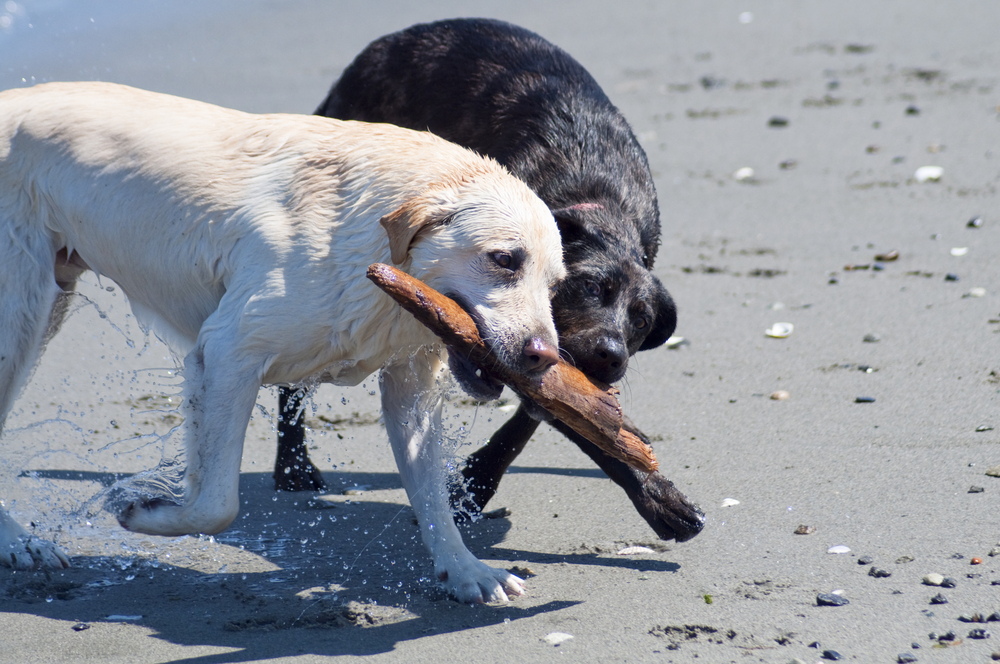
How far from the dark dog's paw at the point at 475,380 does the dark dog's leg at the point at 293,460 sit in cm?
149

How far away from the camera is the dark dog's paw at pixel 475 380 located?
11.4 ft

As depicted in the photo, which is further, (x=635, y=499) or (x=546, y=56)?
(x=546, y=56)

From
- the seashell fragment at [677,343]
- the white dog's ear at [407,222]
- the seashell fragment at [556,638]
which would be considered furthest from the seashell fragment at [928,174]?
the seashell fragment at [556,638]

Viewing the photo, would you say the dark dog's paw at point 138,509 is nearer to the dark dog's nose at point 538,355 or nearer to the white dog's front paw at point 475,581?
the white dog's front paw at point 475,581

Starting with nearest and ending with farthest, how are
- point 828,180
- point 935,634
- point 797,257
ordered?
point 935,634 < point 797,257 < point 828,180

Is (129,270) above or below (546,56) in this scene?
below

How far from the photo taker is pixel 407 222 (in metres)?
3.36

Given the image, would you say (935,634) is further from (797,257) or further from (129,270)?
(797,257)

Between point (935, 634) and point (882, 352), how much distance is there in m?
2.60

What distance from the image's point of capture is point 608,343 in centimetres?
380

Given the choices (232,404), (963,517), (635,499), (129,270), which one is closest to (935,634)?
(963,517)

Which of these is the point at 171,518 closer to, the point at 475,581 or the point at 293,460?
the point at 475,581

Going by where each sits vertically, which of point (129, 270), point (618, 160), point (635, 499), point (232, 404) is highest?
point (618, 160)

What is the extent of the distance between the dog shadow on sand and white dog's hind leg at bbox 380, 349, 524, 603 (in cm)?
18
